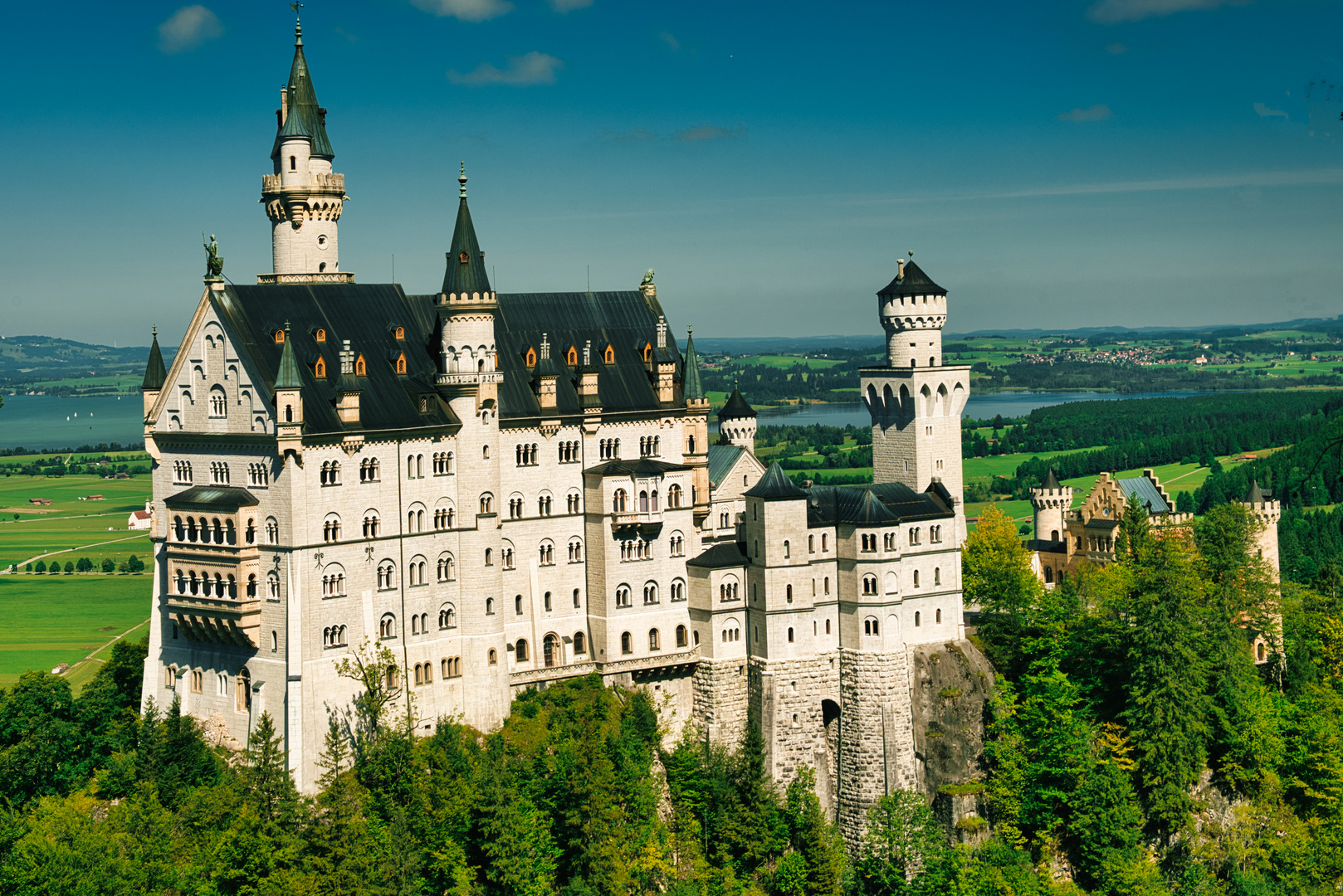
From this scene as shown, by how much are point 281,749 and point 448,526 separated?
14.3m

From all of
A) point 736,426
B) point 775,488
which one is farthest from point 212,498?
point 736,426

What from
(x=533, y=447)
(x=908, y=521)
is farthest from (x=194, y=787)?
(x=908, y=521)

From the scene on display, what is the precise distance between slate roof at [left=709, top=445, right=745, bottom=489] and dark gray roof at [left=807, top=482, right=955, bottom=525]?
853 cm

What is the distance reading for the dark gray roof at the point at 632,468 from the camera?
87.4 meters

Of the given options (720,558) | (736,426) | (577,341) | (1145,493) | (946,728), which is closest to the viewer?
(946,728)

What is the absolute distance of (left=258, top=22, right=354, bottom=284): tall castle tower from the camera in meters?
87.5

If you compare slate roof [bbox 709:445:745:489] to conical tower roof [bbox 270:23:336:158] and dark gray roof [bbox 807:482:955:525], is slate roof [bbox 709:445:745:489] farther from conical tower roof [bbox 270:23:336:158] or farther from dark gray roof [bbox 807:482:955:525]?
conical tower roof [bbox 270:23:336:158]

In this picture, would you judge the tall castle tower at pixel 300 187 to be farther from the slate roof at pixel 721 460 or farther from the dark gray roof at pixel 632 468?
the slate roof at pixel 721 460

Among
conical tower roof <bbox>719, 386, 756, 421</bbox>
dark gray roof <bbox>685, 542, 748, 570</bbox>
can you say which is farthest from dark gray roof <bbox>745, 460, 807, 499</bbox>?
conical tower roof <bbox>719, 386, 756, 421</bbox>

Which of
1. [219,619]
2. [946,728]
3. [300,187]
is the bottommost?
[946,728]

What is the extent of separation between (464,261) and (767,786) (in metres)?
33.4

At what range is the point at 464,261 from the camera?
82.2 meters

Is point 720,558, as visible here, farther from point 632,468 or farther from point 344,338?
point 344,338

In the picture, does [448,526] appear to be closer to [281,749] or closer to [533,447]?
[533,447]
